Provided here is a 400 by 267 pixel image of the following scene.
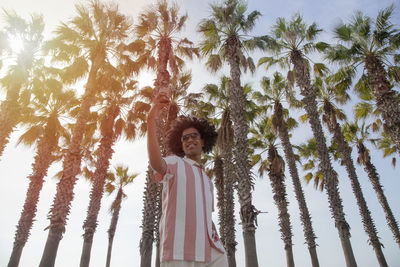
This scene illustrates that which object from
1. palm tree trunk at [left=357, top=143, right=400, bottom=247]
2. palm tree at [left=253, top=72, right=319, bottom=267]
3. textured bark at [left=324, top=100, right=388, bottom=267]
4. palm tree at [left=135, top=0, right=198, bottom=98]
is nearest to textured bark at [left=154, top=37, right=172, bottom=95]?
palm tree at [left=135, top=0, right=198, bottom=98]

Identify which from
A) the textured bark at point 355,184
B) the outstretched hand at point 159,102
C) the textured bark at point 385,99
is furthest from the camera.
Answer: the textured bark at point 355,184

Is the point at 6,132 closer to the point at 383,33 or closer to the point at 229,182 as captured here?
the point at 229,182

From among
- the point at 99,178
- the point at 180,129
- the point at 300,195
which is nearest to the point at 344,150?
the point at 300,195

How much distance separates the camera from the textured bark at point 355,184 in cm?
1809

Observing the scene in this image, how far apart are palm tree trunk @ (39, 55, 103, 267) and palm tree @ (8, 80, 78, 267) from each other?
428 centimetres

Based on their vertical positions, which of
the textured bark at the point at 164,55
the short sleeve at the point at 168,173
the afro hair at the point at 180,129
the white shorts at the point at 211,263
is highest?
the textured bark at the point at 164,55

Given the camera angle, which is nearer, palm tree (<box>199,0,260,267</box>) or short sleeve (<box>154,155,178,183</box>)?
short sleeve (<box>154,155,178,183</box>)

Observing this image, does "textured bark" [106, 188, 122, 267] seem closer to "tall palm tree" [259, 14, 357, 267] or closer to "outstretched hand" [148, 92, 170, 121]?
"tall palm tree" [259, 14, 357, 267]

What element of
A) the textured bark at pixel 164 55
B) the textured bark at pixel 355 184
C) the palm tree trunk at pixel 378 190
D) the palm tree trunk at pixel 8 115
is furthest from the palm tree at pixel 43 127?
the palm tree trunk at pixel 378 190

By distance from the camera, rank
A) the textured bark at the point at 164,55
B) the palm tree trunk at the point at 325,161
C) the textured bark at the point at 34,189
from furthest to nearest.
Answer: the textured bark at the point at 34,189 < the textured bark at the point at 164,55 < the palm tree trunk at the point at 325,161

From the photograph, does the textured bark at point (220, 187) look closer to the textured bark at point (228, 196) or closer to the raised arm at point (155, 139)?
the textured bark at point (228, 196)

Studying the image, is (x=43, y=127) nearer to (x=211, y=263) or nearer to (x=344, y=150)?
(x=211, y=263)

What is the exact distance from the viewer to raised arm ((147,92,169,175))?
2.19 metres

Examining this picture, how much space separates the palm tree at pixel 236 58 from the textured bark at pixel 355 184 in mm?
7923
